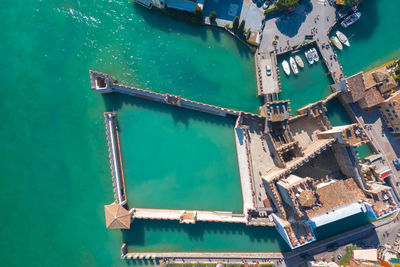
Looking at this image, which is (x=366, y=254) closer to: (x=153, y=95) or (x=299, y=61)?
(x=299, y=61)

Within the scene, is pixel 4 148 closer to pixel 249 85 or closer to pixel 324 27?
pixel 249 85

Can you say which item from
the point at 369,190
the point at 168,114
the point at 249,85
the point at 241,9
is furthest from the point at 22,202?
the point at 369,190

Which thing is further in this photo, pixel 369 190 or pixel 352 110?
pixel 352 110

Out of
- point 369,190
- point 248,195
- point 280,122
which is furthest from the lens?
point 248,195

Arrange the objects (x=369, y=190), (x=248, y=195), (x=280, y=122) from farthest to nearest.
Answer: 1. (x=248, y=195)
2. (x=280, y=122)
3. (x=369, y=190)

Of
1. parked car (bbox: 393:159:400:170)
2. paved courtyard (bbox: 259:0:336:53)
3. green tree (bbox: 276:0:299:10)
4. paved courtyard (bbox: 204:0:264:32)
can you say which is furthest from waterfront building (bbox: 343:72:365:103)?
paved courtyard (bbox: 204:0:264:32)
